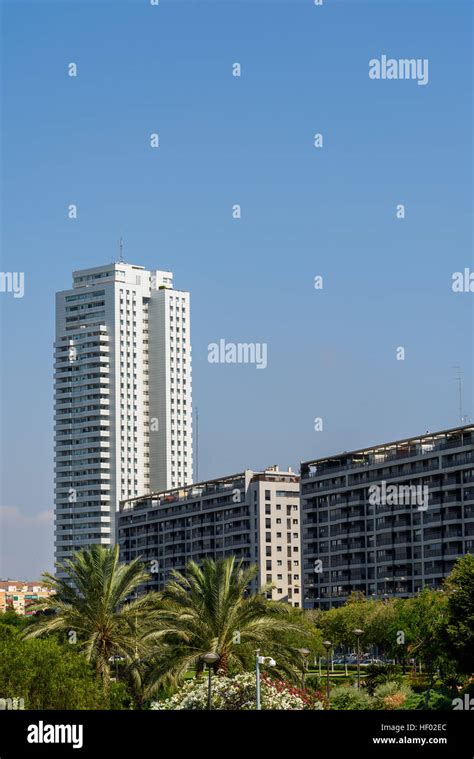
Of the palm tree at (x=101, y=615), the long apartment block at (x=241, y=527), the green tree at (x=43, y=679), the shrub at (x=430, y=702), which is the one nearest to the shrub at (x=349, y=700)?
the shrub at (x=430, y=702)

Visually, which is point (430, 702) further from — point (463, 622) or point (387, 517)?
point (387, 517)

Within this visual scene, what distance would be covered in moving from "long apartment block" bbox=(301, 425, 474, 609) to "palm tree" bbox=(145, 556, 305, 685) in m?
76.6

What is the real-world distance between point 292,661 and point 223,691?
11015 millimetres

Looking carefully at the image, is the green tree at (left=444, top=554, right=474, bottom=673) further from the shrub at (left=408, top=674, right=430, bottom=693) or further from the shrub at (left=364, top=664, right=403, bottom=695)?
the shrub at (left=408, top=674, right=430, bottom=693)

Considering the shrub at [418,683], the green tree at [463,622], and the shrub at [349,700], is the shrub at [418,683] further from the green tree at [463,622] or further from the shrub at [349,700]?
the green tree at [463,622]

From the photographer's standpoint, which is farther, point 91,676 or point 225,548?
point 225,548

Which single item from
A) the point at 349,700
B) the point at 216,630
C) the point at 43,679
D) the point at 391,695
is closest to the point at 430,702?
the point at 349,700

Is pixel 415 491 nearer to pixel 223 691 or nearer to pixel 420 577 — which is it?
pixel 420 577

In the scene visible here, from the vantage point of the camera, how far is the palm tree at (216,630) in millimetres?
48281

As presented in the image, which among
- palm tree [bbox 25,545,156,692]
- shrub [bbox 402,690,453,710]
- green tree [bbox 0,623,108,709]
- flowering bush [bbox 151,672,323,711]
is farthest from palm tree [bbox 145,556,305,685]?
shrub [bbox 402,690,453,710]

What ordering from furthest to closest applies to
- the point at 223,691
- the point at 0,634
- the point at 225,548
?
1. the point at 225,548
2. the point at 0,634
3. the point at 223,691
